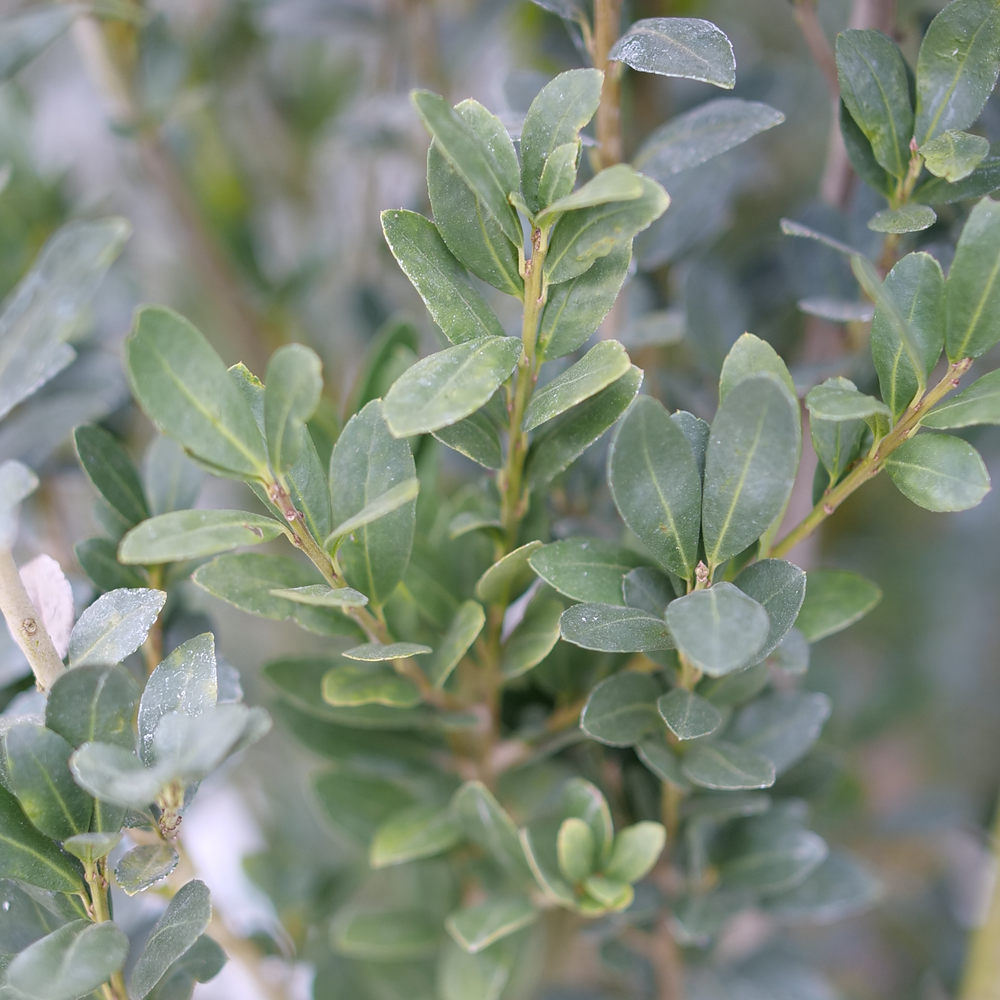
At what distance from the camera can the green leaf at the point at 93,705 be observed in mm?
353

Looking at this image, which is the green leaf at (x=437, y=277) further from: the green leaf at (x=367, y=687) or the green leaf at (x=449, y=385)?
the green leaf at (x=367, y=687)

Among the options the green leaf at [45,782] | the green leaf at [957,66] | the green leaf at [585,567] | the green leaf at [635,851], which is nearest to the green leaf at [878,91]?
the green leaf at [957,66]

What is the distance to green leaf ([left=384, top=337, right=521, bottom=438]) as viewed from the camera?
320 millimetres

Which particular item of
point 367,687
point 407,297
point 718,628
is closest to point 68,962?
point 367,687

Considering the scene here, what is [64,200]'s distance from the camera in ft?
2.46

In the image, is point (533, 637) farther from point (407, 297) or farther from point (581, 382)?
point (407, 297)

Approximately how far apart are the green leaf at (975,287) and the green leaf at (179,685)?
32cm

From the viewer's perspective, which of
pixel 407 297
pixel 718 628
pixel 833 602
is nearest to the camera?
pixel 718 628

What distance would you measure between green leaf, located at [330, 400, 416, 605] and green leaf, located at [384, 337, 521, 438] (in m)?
0.04

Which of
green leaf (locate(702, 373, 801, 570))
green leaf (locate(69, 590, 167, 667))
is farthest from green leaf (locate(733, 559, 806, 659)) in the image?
green leaf (locate(69, 590, 167, 667))

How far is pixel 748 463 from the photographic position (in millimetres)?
342

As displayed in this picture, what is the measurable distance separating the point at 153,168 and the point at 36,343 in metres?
0.38

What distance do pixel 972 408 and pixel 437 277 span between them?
21 cm

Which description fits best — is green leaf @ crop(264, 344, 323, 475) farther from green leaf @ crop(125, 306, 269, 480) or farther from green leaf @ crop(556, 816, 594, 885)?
green leaf @ crop(556, 816, 594, 885)
